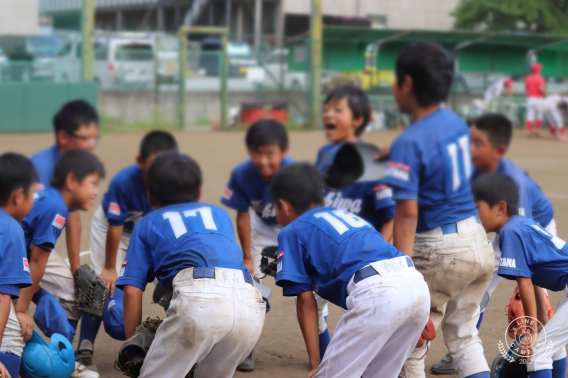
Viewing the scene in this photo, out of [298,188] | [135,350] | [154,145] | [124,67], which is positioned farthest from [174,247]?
[124,67]

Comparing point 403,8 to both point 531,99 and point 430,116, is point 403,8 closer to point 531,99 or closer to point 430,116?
point 531,99

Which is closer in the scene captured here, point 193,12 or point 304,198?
point 304,198

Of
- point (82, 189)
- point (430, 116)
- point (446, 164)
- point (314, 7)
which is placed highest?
point (314, 7)

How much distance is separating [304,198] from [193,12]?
3957 centimetres

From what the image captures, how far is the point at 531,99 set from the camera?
19047 millimetres

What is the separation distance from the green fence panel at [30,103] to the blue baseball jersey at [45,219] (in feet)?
54.2

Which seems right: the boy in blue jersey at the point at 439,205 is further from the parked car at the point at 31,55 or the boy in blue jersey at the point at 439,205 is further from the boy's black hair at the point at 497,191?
the parked car at the point at 31,55

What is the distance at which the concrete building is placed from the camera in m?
28.8

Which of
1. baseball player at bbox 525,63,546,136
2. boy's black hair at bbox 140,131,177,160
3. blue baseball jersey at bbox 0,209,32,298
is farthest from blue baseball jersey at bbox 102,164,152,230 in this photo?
baseball player at bbox 525,63,546,136

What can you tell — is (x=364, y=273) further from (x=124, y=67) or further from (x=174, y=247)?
(x=124, y=67)

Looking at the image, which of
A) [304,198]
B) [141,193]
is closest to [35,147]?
[141,193]

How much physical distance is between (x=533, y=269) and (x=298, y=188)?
4.34 feet

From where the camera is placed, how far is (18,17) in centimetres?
2903

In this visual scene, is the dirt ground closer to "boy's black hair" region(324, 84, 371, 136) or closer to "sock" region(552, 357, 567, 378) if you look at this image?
"sock" region(552, 357, 567, 378)
